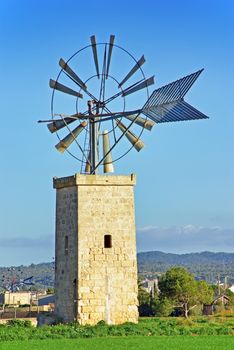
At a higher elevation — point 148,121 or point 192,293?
point 148,121

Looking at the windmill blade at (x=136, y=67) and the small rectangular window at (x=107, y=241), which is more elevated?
the windmill blade at (x=136, y=67)

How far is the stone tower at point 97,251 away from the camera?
74.7 ft

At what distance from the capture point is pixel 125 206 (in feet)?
77.3

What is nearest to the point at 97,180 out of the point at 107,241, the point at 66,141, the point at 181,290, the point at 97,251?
the point at 107,241

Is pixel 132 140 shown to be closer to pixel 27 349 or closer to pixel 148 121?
pixel 148 121

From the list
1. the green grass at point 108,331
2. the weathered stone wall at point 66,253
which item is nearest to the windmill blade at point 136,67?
the weathered stone wall at point 66,253

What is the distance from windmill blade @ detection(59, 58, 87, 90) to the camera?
24406 mm

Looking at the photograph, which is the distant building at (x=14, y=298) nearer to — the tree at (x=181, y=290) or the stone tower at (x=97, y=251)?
the tree at (x=181, y=290)

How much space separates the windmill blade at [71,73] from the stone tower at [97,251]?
134 inches

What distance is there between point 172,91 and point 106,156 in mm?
3631

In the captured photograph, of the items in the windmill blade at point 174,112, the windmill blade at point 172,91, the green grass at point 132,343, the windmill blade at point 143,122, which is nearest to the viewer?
the green grass at point 132,343

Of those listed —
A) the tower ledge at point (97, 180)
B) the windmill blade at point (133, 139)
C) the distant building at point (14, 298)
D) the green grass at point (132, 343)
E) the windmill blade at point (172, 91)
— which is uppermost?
the windmill blade at point (172, 91)

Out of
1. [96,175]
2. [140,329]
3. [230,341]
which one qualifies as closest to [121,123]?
[96,175]

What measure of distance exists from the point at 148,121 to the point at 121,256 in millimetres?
4647
